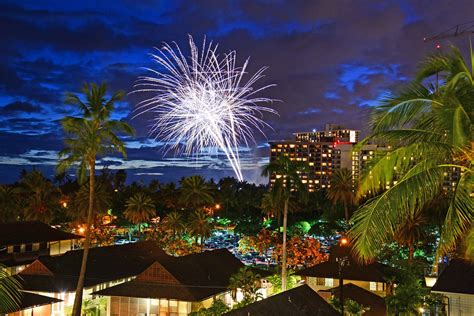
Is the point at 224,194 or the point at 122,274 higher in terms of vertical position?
the point at 224,194

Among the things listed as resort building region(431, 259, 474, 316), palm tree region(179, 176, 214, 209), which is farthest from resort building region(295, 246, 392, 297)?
palm tree region(179, 176, 214, 209)

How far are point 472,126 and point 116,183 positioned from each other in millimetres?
120236

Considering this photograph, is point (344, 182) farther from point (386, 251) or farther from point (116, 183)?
point (116, 183)

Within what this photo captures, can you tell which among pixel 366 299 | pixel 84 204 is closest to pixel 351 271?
pixel 366 299

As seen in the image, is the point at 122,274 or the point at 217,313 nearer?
the point at 217,313

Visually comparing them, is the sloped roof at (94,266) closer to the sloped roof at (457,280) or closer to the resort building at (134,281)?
Result: the resort building at (134,281)

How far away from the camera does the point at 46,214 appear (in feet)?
210

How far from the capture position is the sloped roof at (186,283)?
1213 inches

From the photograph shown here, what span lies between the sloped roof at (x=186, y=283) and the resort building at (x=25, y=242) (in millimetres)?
14408

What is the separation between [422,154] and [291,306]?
12.8 meters

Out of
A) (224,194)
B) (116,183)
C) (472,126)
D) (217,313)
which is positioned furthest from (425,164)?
(116,183)

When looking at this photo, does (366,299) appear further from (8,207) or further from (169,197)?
(169,197)

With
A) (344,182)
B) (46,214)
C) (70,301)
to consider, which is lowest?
(70,301)

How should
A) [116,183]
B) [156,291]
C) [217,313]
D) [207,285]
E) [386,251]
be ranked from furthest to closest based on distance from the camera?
[116,183]
[386,251]
[207,285]
[156,291]
[217,313]
